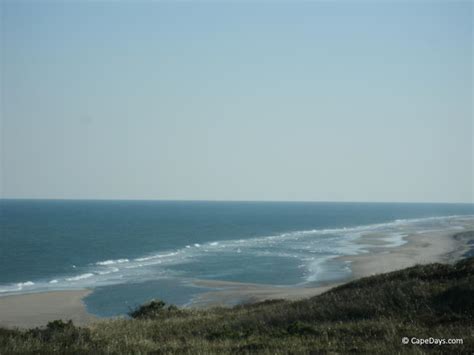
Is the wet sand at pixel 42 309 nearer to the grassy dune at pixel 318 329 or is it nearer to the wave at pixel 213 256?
the wave at pixel 213 256

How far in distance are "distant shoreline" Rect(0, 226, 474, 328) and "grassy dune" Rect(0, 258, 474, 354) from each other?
29.3 feet

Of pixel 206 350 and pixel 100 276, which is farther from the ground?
pixel 206 350

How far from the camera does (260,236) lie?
369 ft

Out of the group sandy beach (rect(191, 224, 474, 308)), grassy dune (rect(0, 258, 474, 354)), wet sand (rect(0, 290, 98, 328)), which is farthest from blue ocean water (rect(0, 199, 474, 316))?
grassy dune (rect(0, 258, 474, 354))

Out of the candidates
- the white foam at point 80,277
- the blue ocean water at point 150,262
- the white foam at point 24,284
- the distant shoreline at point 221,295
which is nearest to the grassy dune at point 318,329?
the distant shoreline at point 221,295

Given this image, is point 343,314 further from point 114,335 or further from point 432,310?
point 114,335

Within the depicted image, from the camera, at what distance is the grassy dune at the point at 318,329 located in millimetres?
11768

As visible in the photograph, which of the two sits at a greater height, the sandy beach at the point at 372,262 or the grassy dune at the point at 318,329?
the grassy dune at the point at 318,329

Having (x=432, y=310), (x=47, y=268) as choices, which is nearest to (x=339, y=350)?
(x=432, y=310)

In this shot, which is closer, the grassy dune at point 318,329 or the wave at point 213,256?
the grassy dune at point 318,329

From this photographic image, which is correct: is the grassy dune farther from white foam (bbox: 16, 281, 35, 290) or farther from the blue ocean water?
white foam (bbox: 16, 281, 35, 290)

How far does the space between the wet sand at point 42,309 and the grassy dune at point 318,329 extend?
18107mm

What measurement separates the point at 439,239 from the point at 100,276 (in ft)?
198

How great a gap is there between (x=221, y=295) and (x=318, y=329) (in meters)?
32.1
